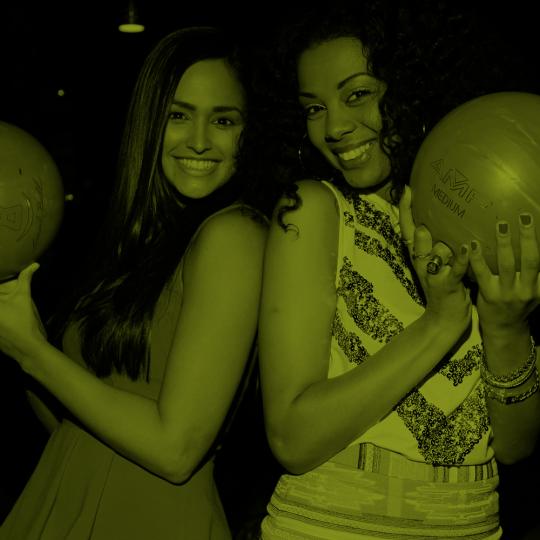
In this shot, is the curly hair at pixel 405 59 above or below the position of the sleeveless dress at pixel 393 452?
above

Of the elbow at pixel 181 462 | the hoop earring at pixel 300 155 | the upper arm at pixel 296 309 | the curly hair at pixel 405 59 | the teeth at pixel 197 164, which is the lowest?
the elbow at pixel 181 462


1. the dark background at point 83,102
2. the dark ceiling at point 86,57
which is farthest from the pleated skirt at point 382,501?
the dark ceiling at point 86,57

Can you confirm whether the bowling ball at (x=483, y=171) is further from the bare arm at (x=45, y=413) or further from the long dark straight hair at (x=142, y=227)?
the bare arm at (x=45, y=413)

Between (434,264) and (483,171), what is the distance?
216mm

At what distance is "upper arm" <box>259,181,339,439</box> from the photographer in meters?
1.88

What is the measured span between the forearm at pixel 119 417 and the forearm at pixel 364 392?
34cm

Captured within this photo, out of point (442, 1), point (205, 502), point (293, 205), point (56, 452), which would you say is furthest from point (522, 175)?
point (56, 452)

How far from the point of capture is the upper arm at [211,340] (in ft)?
6.66

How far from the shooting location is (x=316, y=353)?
1.89 m

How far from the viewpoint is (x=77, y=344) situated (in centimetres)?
230

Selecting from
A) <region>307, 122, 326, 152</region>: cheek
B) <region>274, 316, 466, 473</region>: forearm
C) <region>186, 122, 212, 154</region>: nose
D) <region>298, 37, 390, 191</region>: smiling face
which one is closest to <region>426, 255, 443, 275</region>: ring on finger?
<region>274, 316, 466, 473</region>: forearm

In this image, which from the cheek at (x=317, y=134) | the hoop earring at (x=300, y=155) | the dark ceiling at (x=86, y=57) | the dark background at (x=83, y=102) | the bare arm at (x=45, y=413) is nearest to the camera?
the cheek at (x=317, y=134)

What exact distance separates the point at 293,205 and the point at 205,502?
77 centimetres

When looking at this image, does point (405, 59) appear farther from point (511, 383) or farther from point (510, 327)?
point (511, 383)
